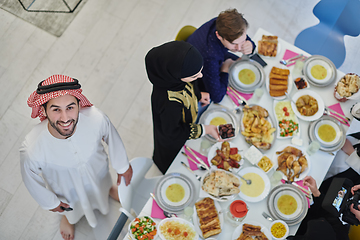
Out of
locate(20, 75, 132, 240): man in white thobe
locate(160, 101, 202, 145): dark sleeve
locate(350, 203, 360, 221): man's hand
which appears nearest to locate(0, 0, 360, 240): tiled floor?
locate(20, 75, 132, 240): man in white thobe

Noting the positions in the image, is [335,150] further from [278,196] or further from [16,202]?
[16,202]

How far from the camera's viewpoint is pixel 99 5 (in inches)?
155

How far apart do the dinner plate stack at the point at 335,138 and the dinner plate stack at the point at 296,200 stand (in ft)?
1.42

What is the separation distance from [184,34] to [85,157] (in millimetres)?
1286

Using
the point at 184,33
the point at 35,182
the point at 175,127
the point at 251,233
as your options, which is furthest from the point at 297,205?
the point at 35,182

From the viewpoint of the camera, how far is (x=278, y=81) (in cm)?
251

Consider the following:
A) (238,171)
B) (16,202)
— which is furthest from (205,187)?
(16,202)

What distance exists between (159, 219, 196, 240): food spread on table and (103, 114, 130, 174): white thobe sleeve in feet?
1.92

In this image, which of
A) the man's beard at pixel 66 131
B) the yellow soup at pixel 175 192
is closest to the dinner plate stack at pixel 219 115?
the yellow soup at pixel 175 192

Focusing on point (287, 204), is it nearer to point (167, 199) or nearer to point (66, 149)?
point (167, 199)

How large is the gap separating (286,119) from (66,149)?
1708 millimetres

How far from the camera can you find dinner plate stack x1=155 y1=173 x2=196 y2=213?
212cm

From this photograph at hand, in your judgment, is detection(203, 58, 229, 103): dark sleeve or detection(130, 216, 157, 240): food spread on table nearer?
detection(130, 216, 157, 240): food spread on table

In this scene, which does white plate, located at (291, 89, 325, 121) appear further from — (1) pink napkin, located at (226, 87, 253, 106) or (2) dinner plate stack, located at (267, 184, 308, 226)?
(2) dinner plate stack, located at (267, 184, 308, 226)
